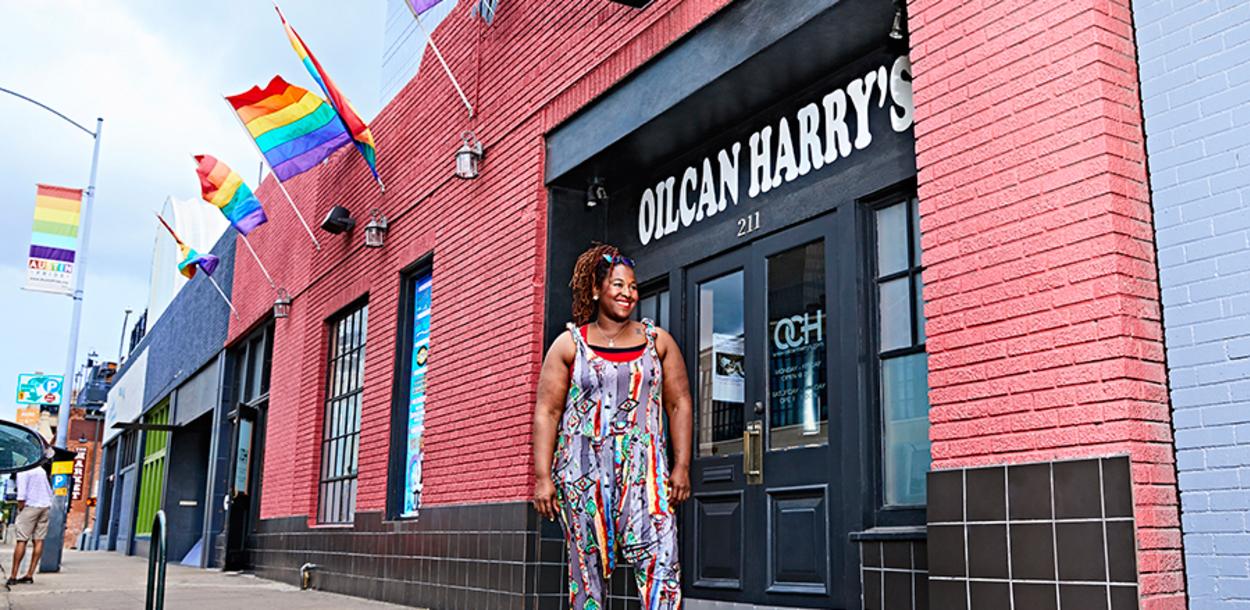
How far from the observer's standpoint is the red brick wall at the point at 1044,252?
3.74m

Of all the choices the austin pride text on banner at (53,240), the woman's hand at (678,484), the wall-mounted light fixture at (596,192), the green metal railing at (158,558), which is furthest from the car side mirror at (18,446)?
the austin pride text on banner at (53,240)

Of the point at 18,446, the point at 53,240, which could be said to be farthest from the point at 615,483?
the point at 53,240

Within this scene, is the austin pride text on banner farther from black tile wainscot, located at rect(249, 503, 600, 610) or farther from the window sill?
the window sill

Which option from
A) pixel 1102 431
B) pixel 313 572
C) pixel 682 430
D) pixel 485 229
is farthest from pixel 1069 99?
pixel 313 572

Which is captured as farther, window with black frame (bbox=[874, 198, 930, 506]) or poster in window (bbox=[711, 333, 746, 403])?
poster in window (bbox=[711, 333, 746, 403])

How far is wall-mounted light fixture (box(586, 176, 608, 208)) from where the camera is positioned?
764 centimetres

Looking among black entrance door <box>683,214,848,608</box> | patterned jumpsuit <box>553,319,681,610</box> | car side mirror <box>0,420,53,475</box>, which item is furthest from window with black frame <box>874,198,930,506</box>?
car side mirror <box>0,420,53,475</box>

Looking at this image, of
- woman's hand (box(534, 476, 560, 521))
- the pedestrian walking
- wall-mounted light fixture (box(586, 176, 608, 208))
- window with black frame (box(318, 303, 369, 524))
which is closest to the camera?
woman's hand (box(534, 476, 560, 521))

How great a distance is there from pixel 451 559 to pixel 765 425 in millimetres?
3272

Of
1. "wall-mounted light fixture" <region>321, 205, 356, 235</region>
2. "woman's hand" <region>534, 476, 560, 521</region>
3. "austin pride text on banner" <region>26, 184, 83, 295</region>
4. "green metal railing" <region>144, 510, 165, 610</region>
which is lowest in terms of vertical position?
"green metal railing" <region>144, 510, 165, 610</region>

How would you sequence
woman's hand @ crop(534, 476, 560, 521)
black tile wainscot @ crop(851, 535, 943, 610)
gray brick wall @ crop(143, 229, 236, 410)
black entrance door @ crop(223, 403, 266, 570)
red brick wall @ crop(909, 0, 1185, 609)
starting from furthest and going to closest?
gray brick wall @ crop(143, 229, 236, 410) → black entrance door @ crop(223, 403, 266, 570) → black tile wainscot @ crop(851, 535, 943, 610) → woman's hand @ crop(534, 476, 560, 521) → red brick wall @ crop(909, 0, 1185, 609)

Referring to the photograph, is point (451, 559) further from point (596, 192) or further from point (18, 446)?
point (18, 446)

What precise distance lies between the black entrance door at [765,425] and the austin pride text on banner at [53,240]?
14.6m

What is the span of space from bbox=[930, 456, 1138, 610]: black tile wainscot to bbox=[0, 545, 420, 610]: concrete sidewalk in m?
5.88
